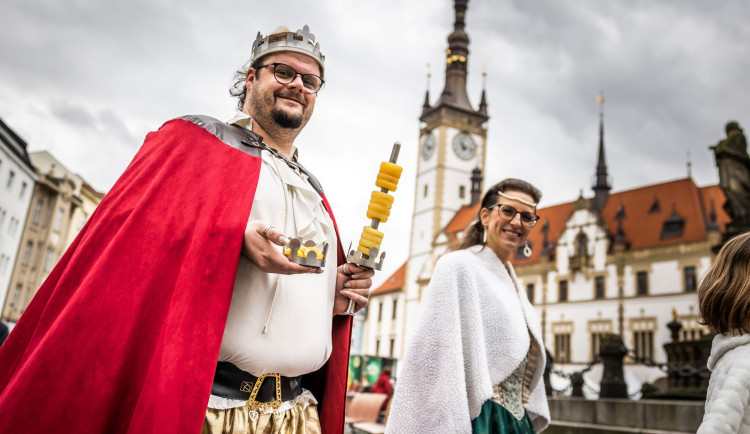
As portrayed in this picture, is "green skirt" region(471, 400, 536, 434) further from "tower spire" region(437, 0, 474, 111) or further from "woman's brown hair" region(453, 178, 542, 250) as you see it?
"tower spire" region(437, 0, 474, 111)

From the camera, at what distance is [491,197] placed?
12.5 feet

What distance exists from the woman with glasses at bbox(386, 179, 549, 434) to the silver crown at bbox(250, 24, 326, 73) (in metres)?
1.49

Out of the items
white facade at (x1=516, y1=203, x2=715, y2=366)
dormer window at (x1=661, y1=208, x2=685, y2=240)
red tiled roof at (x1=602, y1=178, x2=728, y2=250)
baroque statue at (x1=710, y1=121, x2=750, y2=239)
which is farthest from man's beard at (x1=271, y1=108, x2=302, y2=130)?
dormer window at (x1=661, y1=208, x2=685, y2=240)

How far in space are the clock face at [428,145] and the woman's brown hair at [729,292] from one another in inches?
2136

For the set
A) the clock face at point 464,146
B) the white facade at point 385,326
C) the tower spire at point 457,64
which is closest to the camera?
the white facade at point 385,326

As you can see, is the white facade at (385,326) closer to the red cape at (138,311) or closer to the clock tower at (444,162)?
the clock tower at (444,162)

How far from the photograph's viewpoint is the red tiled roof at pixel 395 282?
5606 cm

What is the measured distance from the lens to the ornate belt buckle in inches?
76.1

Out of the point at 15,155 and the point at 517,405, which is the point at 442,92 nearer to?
the point at 15,155

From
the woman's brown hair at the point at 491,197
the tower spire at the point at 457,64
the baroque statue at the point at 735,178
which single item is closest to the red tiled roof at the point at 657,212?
the tower spire at the point at 457,64

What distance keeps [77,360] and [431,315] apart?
194 centimetres

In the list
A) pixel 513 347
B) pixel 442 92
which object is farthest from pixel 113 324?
pixel 442 92

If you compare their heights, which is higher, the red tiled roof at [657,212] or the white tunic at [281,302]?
the red tiled roof at [657,212]

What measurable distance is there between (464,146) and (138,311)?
183 ft
